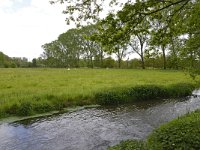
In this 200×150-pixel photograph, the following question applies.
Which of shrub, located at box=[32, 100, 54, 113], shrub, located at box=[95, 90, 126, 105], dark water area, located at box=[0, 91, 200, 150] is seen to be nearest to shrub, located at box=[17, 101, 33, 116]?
shrub, located at box=[32, 100, 54, 113]

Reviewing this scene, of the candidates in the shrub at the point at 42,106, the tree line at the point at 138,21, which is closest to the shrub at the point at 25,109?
the shrub at the point at 42,106

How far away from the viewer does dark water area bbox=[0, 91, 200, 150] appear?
11.7 metres

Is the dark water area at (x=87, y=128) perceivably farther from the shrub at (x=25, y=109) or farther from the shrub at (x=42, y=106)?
the shrub at (x=42, y=106)

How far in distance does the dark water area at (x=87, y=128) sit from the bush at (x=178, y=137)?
2.86 m

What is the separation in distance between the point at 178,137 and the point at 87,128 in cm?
650

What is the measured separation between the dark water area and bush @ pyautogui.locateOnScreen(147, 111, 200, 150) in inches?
113

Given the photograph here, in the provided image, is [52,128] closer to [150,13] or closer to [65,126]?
[65,126]

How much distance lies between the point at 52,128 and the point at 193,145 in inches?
319

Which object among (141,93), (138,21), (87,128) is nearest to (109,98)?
(141,93)

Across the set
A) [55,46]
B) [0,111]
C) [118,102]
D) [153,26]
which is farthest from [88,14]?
[55,46]

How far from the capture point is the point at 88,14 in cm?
998

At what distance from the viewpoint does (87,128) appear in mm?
14117

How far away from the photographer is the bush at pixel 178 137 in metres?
8.03

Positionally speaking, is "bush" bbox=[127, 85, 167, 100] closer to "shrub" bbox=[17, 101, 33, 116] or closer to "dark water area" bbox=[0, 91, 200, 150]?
"dark water area" bbox=[0, 91, 200, 150]
